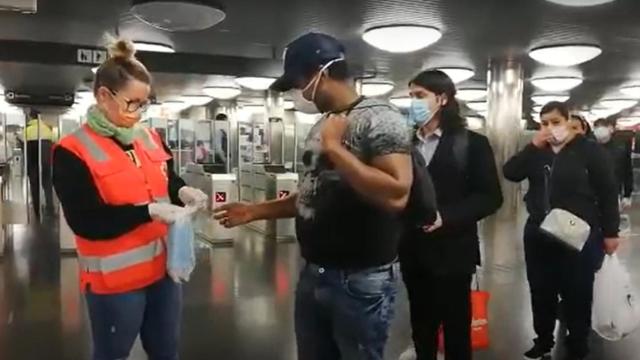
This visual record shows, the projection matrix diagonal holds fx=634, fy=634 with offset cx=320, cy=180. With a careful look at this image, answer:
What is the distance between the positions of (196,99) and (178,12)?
38.8 ft

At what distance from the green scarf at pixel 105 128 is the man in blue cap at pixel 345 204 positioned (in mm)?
558

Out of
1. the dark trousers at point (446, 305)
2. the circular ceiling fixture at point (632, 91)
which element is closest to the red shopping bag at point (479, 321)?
the dark trousers at point (446, 305)

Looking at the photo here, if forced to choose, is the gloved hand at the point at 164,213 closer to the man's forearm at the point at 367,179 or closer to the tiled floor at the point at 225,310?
the man's forearm at the point at 367,179

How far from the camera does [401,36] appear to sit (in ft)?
23.4

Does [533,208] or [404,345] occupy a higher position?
[533,208]

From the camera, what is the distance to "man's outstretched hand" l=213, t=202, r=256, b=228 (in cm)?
190

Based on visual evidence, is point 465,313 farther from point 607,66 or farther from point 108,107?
point 607,66

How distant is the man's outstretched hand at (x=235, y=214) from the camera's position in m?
1.90

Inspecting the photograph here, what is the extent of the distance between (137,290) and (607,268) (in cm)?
251

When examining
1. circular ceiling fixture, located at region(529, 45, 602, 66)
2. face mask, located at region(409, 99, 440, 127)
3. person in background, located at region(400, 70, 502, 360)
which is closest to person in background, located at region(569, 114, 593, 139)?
person in background, located at region(400, 70, 502, 360)

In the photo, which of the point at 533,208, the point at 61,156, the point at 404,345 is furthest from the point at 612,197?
the point at 61,156

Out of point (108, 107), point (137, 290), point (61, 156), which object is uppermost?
point (108, 107)

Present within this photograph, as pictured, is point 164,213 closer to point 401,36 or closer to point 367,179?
point 367,179

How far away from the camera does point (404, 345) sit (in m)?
3.80
